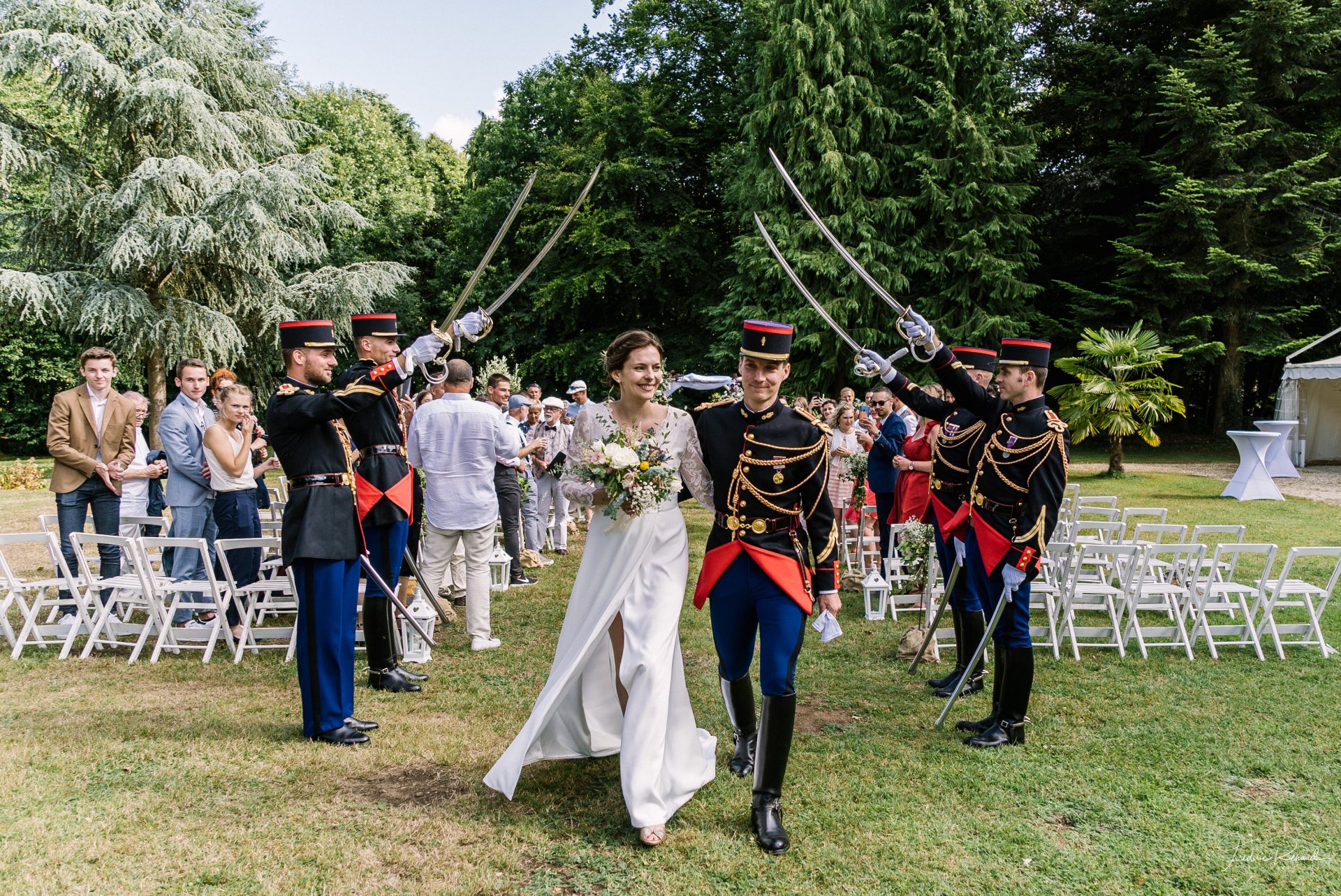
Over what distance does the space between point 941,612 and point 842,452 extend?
427cm

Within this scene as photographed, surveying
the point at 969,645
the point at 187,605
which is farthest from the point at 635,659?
the point at 187,605

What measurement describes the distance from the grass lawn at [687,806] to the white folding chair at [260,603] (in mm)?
477

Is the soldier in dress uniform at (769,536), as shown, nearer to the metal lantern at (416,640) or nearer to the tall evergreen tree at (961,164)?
the metal lantern at (416,640)

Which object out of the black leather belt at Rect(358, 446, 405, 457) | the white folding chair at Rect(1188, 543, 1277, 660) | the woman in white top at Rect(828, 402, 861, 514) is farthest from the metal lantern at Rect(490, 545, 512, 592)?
the white folding chair at Rect(1188, 543, 1277, 660)

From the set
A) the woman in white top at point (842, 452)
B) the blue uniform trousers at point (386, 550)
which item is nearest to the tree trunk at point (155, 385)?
the woman in white top at point (842, 452)

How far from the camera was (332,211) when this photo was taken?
26844 mm

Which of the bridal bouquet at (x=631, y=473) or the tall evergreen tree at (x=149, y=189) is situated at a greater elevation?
the tall evergreen tree at (x=149, y=189)

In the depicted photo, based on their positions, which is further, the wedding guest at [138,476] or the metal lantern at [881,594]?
the metal lantern at [881,594]

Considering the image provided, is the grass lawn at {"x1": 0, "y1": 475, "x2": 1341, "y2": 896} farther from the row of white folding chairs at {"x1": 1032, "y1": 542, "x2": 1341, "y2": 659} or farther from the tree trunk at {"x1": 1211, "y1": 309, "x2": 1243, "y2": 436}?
the tree trunk at {"x1": 1211, "y1": 309, "x2": 1243, "y2": 436}

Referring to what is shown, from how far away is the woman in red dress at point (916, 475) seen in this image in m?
8.13

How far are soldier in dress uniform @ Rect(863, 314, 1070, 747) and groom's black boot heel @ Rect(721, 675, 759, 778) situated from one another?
58.3 inches

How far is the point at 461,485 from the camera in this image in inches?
297

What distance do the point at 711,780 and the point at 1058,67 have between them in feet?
110

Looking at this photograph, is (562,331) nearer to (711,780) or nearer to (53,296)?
(53,296)
